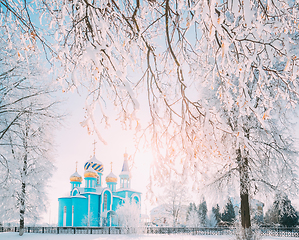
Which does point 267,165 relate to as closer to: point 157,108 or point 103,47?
point 157,108

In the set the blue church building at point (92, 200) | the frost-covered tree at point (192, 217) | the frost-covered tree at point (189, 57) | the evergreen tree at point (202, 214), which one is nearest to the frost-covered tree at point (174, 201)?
the blue church building at point (92, 200)

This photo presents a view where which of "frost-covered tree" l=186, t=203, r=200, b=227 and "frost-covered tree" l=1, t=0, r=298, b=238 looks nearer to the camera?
"frost-covered tree" l=1, t=0, r=298, b=238

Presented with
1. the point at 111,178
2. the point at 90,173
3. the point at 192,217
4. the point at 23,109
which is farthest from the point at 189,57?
the point at 192,217

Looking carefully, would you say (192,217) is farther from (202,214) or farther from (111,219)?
(111,219)

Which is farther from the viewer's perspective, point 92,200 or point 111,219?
point 111,219

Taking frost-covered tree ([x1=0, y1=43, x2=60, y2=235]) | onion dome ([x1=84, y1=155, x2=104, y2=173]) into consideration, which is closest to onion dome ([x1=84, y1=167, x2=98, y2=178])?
onion dome ([x1=84, y1=155, x2=104, y2=173])

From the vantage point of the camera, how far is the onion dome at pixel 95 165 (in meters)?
32.3

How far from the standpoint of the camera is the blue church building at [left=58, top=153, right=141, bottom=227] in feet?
95.3

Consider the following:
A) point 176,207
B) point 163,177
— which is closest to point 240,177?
point 163,177

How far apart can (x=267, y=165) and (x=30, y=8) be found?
28.2ft

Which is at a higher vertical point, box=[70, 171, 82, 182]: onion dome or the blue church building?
box=[70, 171, 82, 182]: onion dome

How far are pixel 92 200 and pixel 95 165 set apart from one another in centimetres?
473

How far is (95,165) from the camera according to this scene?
33.4m

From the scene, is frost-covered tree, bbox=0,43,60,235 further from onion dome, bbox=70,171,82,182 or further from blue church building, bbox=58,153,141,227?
onion dome, bbox=70,171,82,182
